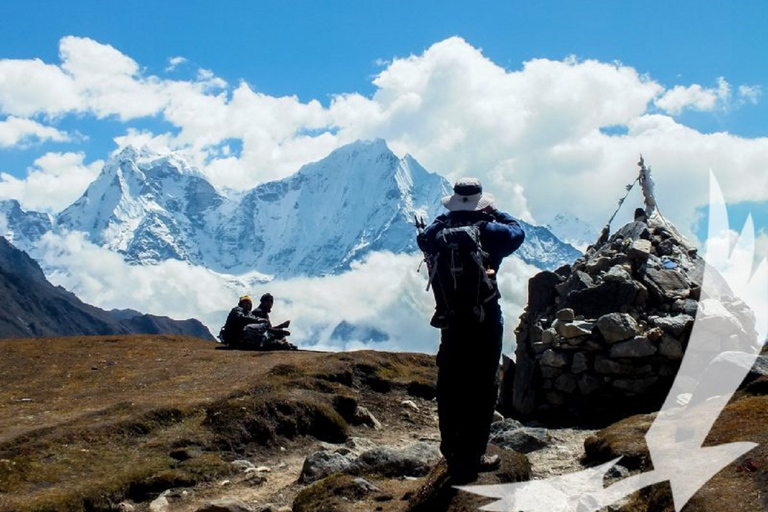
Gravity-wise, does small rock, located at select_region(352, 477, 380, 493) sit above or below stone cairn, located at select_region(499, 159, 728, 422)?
below

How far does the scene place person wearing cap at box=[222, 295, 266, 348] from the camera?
85.0ft

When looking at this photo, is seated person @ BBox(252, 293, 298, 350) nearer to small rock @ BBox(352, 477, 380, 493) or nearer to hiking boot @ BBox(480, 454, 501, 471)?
small rock @ BBox(352, 477, 380, 493)

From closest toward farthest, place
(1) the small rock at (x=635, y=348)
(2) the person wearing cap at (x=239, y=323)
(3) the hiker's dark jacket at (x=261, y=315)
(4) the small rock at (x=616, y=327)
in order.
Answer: (1) the small rock at (x=635, y=348) → (4) the small rock at (x=616, y=327) → (2) the person wearing cap at (x=239, y=323) → (3) the hiker's dark jacket at (x=261, y=315)

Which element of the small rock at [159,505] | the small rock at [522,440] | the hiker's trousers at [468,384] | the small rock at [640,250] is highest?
the small rock at [640,250]

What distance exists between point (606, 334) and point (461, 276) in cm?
731

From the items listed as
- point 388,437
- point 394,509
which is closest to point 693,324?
point 388,437

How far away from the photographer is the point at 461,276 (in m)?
8.70

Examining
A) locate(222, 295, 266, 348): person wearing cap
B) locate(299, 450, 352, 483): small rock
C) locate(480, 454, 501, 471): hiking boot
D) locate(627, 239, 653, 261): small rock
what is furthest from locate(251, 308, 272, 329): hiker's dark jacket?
locate(480, 454, 501, 471): hiking boot

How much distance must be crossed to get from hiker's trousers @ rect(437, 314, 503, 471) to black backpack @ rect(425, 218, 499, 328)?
0.58 ft

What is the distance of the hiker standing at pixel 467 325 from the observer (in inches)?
343

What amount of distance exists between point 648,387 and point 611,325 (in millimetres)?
1272

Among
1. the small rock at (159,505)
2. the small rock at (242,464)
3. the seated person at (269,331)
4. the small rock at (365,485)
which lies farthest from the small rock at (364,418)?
the seated person at (269,331)

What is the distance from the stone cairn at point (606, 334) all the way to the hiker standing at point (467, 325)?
657cm

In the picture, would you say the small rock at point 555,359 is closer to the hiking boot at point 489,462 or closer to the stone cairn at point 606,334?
the stone cairn at point 606,334
